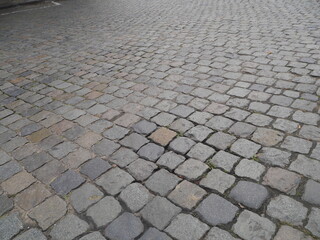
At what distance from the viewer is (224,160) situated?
8.27ft

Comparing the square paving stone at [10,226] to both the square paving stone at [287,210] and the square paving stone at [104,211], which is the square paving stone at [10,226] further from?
the square paving stone at [287,210]

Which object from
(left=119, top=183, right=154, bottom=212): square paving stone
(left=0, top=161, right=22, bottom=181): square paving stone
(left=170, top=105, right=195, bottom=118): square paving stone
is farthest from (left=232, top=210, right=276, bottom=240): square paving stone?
(left=0, top=161, right=22, bottom=181): square paving stone

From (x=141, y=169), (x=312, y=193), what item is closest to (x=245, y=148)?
(x=312, y=193)

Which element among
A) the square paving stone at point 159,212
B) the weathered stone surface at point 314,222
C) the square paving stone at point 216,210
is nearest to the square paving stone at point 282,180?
the weathered stone surface at point 314,222

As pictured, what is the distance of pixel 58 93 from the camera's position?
4.25 metres

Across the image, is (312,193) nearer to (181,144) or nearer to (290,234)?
(290,234)

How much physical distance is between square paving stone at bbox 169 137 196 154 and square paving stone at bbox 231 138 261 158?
0.43 m

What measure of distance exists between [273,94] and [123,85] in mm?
2243

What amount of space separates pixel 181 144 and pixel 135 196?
0.79m

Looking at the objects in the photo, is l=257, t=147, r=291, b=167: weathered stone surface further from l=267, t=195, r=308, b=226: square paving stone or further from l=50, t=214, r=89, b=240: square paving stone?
l=50, t=214, r=89, b=240: square paving stone

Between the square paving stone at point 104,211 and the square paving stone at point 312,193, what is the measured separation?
1502mm

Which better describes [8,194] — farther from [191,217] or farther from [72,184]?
[191,217]

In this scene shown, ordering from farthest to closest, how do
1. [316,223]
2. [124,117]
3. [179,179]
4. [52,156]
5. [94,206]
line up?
[124,117] < [52,156] < [179,179] < [94,206] < [316,223]

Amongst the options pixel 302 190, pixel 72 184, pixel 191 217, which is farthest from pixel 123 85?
pixel 302 190
